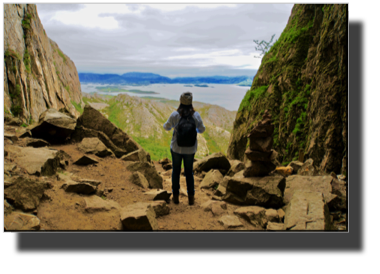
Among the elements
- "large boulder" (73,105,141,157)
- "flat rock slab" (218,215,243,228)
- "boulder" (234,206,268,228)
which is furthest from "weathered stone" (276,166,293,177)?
"large boulder" (73,105,141,157)

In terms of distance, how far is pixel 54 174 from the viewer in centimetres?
567

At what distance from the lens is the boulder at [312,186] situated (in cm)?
529

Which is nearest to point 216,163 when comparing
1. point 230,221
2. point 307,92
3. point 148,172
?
point 148,172

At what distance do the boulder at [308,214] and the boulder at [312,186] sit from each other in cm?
78

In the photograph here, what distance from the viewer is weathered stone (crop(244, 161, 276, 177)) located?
6.41 meters

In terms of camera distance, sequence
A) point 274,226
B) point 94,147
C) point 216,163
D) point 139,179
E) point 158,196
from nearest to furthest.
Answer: point 274,226, point 158,196, point 139,179, point 94,147, point 216,163

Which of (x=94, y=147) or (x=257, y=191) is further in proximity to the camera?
(x=94, y=147)

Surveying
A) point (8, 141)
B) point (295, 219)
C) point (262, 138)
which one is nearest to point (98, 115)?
point (8, 141)

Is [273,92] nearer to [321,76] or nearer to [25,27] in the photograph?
[321,76]

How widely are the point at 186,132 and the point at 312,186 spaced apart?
3.95m

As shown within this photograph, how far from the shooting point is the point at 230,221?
182 inches

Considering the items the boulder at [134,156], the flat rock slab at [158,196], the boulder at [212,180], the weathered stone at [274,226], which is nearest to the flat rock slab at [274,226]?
the weathered stone at [274,226]

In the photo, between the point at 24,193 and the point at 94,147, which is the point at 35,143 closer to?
the point at 94,147

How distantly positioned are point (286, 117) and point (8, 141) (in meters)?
12.7
